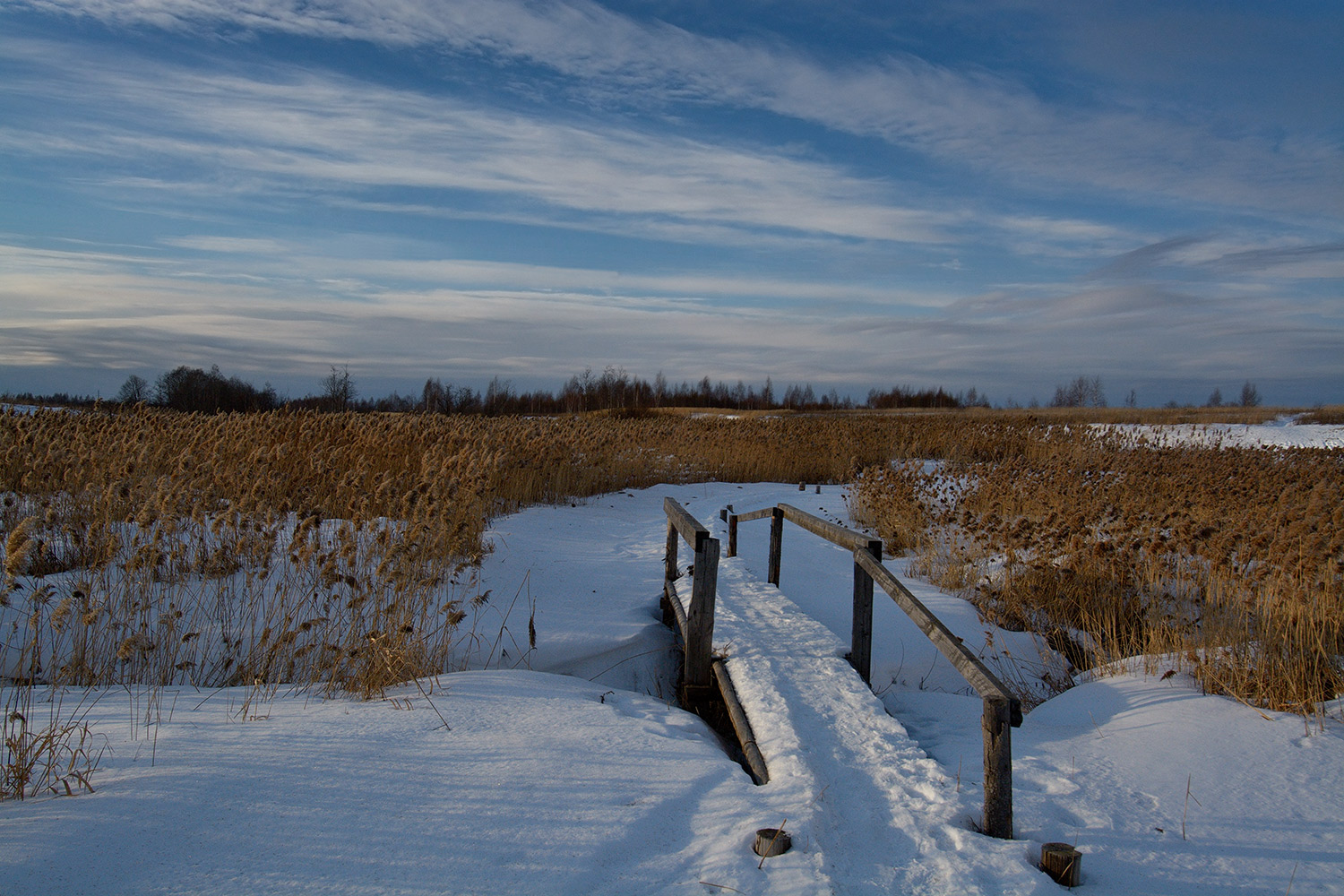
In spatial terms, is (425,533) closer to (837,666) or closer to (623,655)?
(623,655)

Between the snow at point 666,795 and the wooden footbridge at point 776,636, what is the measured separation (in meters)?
0.09

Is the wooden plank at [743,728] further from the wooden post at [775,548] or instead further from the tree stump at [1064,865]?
the wooden post at [775,548]

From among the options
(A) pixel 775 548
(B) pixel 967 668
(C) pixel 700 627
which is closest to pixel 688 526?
(C) pixel 700 627

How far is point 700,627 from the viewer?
15.5ft

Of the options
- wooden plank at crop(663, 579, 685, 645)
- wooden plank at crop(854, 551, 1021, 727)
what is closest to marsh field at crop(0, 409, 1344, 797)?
wooden plank at crop(663, 579, 685, 645)

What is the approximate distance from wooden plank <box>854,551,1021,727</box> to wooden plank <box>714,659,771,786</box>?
996 millimetres

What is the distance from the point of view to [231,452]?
29.8ft

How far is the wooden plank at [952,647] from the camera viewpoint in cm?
273

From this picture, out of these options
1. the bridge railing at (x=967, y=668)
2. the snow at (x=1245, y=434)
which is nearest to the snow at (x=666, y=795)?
the bridge railing at (x=967, y=668)

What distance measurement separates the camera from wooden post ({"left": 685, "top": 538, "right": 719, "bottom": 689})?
15.3 feet

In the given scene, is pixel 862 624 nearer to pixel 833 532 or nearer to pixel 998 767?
pixel 833 532

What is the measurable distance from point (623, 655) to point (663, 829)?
3.10m

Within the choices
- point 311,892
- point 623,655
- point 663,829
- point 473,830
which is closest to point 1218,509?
point 623,655

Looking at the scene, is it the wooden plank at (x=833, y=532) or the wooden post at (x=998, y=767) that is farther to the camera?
the wooden plank at (x=833, y=532)
